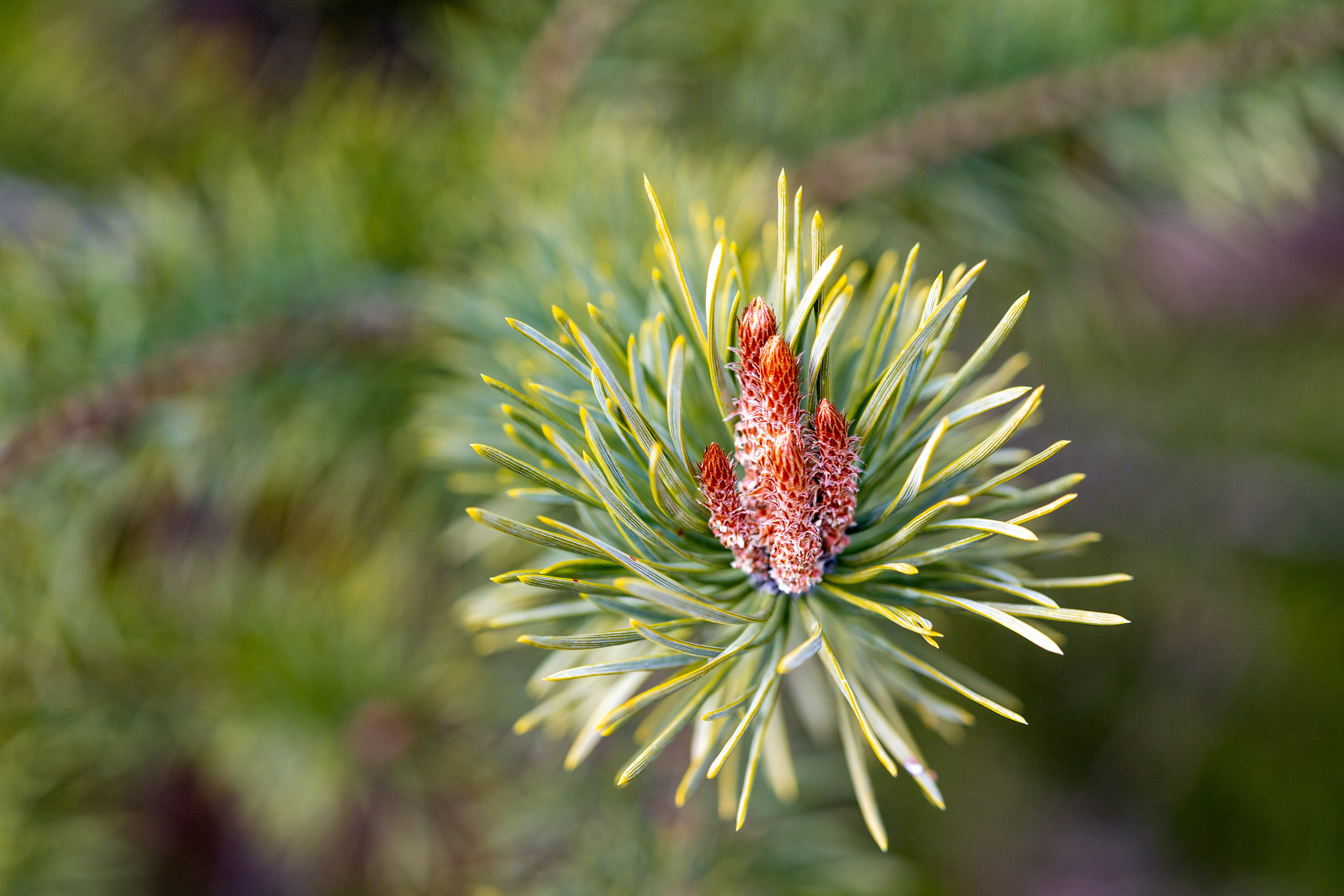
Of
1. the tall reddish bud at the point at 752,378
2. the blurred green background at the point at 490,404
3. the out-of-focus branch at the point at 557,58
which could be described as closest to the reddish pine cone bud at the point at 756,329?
the tall reddish bud at the point at 752,378

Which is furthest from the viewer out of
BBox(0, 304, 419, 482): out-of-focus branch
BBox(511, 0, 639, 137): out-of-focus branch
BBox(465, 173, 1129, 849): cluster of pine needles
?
BBox(511, 0, 639, 137): out-of-focus branch

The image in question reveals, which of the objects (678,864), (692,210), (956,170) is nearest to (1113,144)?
(956,170)

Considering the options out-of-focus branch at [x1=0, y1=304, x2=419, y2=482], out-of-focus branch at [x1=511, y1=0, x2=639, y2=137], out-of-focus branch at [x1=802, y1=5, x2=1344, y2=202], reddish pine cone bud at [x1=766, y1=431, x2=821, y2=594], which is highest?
out-of-focus branch at [x1=802, y1=5, x2=1344, y2=202]

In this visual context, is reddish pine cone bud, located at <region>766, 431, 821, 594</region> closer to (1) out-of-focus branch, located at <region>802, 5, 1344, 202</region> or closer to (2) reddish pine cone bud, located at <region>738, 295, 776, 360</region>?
(2) reddish pine cone bud, located at <region>738, 295, 776, 360</region>

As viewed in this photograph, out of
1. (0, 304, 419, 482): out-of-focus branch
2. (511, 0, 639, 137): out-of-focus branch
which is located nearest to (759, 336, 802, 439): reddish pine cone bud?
(0, 304, 419, 482): out-of-focus branch

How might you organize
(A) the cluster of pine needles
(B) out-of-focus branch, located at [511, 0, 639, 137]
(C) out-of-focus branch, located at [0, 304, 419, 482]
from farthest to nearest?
(B) out-of-focus branch, located at [511, 0, 639, 137], (C) out-of-focus branch, located at [0, 304, 419, 482], (A) the cluster of pine needles

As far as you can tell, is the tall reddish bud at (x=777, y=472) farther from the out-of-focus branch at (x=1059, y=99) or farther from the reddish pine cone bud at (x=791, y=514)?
the out-of-focus branch at (x=1059, y=99)

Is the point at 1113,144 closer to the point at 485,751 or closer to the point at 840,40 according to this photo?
the point at 840,40

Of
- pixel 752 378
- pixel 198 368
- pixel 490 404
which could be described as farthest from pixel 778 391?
pixel 198 368
